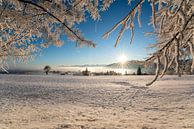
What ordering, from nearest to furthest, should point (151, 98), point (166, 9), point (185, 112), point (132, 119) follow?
point (166, 9), point (132, 119), point (185, 112), point (151, 98)

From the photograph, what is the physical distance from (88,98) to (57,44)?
558 cm

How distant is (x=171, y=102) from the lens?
1020 centimetres

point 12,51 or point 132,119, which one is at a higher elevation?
point 12,51

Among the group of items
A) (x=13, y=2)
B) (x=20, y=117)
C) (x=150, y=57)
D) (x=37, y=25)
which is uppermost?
(x=13, y=2)

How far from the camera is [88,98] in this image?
11.5m

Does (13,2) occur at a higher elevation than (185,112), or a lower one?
higher

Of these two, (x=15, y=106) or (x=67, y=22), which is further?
(x=15, y=106)

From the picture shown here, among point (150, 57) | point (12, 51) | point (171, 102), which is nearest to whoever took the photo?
point (150, 57)

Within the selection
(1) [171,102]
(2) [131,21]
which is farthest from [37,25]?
(1) [171,102]

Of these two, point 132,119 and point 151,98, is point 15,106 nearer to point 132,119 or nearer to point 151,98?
point 132,119

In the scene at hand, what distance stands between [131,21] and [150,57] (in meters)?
0.73

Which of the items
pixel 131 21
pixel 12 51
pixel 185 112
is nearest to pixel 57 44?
pixel 12 51

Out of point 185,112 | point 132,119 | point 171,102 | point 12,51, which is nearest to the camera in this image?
point 12,51

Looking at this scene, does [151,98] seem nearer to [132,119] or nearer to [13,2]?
[132,119]
